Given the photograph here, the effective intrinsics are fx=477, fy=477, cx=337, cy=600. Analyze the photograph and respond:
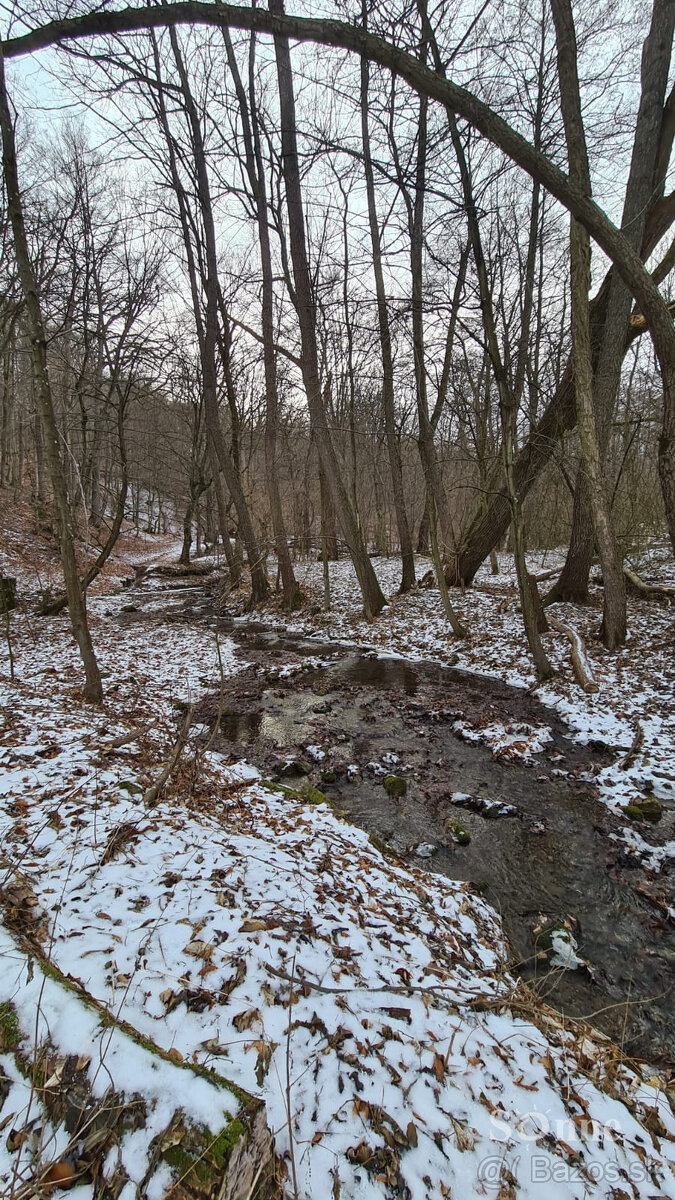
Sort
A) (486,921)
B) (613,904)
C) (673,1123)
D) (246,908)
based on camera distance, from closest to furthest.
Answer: (673,1123)
(246,908)
(486,921)
(613,904)

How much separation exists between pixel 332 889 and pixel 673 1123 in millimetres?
1929

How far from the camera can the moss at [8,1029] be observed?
69.0 inches

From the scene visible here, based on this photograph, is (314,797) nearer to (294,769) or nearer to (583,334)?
(294,769)

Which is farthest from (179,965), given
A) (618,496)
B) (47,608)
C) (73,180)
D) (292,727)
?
(73,180)

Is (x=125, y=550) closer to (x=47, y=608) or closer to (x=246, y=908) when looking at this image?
(x=47, y=608)

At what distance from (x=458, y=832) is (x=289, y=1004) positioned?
9.40ft

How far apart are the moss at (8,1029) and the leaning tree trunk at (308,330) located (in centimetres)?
1075

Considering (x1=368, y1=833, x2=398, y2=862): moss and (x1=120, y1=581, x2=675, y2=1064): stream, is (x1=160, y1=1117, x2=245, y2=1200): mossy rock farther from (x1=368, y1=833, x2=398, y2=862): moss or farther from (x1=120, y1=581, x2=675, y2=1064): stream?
(x1=368, y1=833, x2=398, y2=862): moss

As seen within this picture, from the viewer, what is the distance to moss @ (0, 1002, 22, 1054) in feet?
5.75

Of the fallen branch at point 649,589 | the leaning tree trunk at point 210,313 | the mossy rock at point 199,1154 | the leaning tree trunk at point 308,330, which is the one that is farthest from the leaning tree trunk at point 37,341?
the fallen branch at point 649,589

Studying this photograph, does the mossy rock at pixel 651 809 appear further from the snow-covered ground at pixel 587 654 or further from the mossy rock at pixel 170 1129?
the mossy rock at pixel 170 1129

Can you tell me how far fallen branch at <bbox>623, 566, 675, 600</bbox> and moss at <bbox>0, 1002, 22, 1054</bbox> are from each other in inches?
432

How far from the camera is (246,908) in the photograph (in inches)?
108

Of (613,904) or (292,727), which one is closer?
(613,904)
